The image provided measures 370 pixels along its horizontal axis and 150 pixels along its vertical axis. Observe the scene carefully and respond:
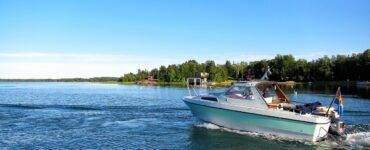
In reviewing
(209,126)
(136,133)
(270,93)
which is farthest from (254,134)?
(136,133)

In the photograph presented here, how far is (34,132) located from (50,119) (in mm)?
6666

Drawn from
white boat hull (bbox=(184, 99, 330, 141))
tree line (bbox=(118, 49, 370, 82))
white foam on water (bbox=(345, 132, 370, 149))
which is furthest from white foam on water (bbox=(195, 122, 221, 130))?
tree line (bbox=(118, 49, 370, 82))

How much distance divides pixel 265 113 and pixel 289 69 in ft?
485

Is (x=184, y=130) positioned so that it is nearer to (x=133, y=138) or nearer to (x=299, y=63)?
(x=133, y=138)

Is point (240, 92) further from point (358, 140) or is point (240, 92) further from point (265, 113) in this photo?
point (358, 140)

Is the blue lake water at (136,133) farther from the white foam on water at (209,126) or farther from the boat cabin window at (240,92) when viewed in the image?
the boat cabin window at (240,92)

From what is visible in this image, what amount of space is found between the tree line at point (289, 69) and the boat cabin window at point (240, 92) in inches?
4446

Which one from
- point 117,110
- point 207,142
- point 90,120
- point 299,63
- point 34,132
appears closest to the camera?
point 207,142

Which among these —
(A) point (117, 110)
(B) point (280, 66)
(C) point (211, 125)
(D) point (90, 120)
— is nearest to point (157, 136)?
(C) point (211, 125)

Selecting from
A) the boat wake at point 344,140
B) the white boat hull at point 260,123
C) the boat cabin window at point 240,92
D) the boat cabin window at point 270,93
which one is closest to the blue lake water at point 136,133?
the boat wake at point 344,140

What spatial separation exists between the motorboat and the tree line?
369 feet

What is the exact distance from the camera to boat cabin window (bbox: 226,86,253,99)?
27.5 metres

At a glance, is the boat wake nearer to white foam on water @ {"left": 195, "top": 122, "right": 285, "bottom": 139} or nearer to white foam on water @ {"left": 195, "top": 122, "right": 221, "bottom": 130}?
white foam on water @ {"left": 195, "top": 122, "right": 285, "bottom": 139}

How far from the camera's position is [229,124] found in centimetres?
2834
